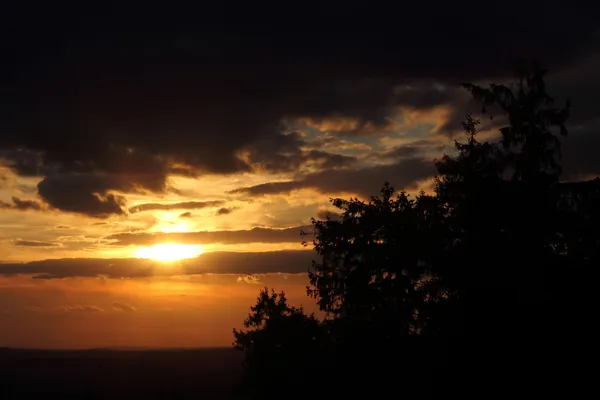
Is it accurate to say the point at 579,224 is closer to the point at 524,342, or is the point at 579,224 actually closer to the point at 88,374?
the point at 524,342

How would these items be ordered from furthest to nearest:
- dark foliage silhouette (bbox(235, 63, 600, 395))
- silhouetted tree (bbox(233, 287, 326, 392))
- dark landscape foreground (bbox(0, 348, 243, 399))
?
1. dark landscape foreground (bbox(0, 348, 243, 399))
2. silhouetted tree (bbox(233, 287, 326, 392))
3. dark foliage silhouette (bbox(235, 63, 600, 395))

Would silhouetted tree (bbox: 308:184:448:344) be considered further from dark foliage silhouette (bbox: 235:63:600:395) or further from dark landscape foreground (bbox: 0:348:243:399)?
dark landscape foreground (bbox: 0:348:243:399)

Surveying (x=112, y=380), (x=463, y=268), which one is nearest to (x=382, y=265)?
(x=463, y=268)

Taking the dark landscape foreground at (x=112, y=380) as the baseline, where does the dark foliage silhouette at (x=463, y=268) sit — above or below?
above

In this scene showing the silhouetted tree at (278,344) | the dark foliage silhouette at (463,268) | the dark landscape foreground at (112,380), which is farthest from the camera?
the dark landscape foreground at (112,380)

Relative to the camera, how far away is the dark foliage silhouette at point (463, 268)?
24938 millimetres

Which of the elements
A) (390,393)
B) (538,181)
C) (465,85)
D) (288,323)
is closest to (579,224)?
(538,181)

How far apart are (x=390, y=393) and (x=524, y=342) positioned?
6.64m

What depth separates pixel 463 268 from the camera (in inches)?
1065

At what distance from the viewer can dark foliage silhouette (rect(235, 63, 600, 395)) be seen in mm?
24938

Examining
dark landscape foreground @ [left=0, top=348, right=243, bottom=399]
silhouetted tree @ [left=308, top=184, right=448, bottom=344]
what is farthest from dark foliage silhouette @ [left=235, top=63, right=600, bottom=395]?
dark landscape foreground @ [left=0, top=348, right=243, bottom=399]

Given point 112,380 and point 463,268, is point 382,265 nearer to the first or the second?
point 463,268

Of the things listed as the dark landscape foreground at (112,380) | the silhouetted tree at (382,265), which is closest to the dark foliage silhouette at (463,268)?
the silhouetted tree at (382,265)

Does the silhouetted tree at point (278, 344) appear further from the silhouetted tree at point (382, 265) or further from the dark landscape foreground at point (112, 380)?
the dark landscape foreground at point (112, 380)
